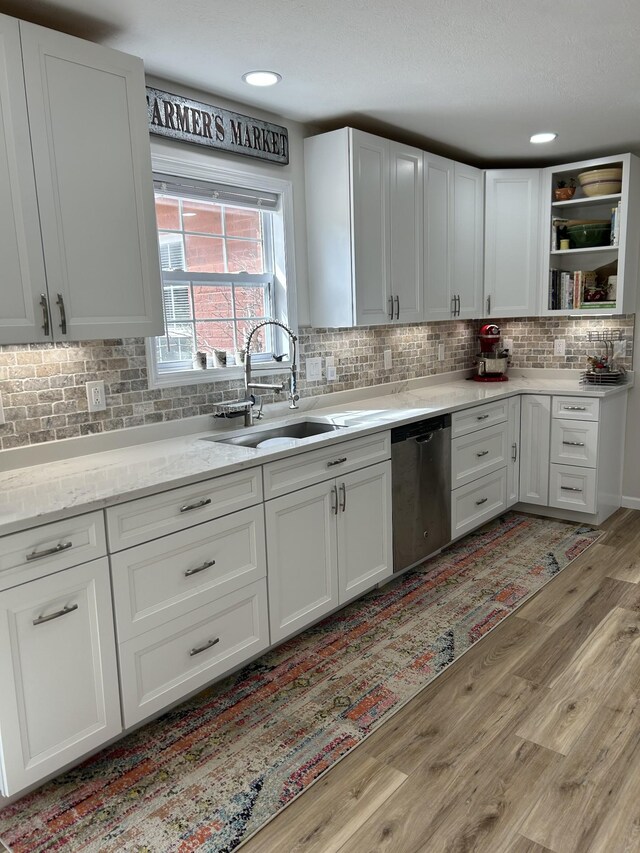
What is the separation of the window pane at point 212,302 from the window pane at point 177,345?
11 cm

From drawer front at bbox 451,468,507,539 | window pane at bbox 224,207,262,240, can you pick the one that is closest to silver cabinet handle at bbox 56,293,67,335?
window pane at bbox 224,207,262,240

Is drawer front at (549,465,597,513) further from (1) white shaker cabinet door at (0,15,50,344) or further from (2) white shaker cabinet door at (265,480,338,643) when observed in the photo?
(1) white shaker cabinet door at (0,15,50,344)

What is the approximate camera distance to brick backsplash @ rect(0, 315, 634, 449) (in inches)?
94.7

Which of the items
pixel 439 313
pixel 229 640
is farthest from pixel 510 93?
pixel 229 640

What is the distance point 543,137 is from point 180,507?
10.4 ft

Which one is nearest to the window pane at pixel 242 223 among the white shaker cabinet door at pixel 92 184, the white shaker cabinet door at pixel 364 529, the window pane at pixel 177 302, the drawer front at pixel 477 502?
the window pane at pixel 177 302

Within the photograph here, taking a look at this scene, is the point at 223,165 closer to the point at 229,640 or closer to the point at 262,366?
the point at 262,366

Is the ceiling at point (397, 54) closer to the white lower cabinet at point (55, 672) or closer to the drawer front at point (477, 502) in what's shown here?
the white lower cabinet at point (55, 672)

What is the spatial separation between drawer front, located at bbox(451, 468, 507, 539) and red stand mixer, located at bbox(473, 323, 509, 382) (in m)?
0.90

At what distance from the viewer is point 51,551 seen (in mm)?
1854

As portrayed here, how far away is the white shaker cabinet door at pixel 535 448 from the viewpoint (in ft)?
14.0

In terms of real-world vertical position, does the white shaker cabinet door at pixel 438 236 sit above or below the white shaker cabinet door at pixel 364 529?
above

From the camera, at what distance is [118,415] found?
2.72 meters

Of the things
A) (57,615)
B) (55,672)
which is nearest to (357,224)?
(57,615)
